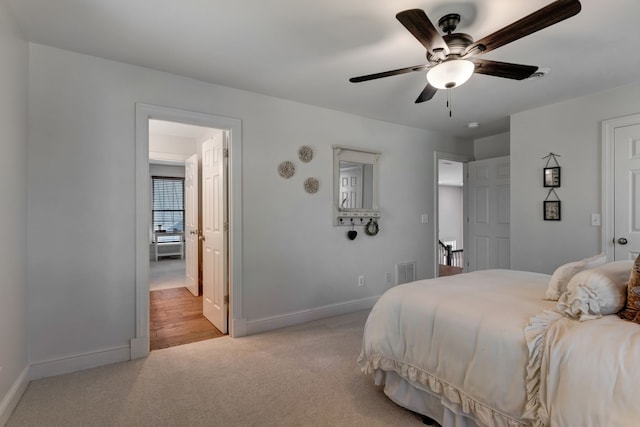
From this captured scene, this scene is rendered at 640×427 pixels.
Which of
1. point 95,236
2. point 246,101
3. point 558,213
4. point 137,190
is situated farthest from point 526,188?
point 95,236

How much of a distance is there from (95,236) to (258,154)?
1.52 m

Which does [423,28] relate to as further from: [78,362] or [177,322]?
[177,322]

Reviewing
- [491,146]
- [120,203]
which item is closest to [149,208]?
[120,203]

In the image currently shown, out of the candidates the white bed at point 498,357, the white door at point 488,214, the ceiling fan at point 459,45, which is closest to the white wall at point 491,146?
the white door at point 488,214

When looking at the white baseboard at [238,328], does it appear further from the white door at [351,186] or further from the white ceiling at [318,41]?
the white ceiling at [318,41]

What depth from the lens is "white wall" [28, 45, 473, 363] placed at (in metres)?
2.29

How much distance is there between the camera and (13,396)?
1908 millimetres

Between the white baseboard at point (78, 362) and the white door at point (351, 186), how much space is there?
8.17ft

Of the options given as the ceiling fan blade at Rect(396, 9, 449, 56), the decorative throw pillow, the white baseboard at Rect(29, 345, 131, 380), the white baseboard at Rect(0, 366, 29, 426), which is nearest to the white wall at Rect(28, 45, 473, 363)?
the white baseboard at Rect(29, 345, 131, 380)

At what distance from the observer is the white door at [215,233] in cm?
314

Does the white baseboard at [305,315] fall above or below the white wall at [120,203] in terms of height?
below

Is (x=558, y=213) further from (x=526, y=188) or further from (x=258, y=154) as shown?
(x=258, y=154)

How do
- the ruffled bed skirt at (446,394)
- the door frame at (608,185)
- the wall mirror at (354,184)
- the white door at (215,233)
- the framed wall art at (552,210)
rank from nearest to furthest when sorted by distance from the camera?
the ruffled bed skirt at (446,394)
the door frame at (608,185)
the white door at (215,233)
the framed wall art at (552,210)
the wall mirror at (354,184)

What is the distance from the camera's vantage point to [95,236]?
244 cm
